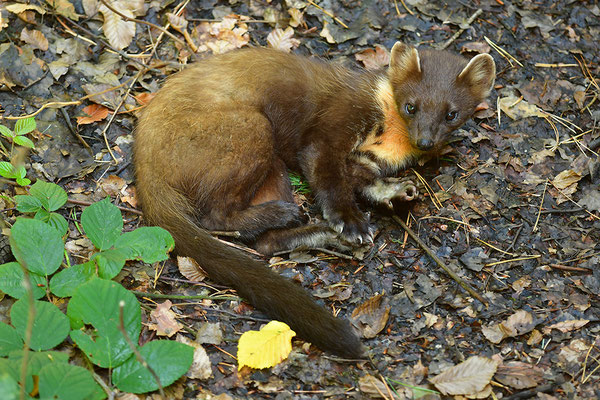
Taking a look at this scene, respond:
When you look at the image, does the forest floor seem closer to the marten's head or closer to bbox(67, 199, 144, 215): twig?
bbox(67, 199, 144, 215): twig

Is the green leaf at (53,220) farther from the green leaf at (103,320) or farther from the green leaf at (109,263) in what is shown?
the green leaf at (103,320)

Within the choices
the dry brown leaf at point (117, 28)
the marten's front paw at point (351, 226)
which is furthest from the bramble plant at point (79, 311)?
the dry brown leaf at point (117, 28)

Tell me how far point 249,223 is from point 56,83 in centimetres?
251

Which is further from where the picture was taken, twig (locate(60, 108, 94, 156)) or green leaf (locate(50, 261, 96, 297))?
twig (locate(60, 108, 94, 156))

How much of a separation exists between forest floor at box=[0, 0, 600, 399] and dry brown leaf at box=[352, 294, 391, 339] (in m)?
0.02

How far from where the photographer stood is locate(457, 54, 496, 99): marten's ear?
567 cm

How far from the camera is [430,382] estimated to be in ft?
13.9

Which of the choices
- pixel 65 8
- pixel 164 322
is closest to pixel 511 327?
pixel 164 322

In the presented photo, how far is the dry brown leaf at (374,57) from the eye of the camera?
6.90m

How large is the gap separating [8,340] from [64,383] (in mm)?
609

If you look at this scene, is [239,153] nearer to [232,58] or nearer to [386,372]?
[232,58]

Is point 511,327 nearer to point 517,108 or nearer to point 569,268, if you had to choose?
point 569,268

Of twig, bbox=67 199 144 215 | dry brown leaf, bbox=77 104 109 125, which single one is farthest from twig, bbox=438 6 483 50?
twig, bbox=67 199 144 215

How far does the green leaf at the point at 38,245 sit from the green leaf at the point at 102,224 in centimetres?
25
